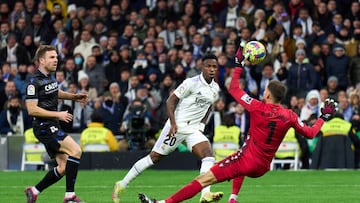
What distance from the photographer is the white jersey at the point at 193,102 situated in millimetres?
16484

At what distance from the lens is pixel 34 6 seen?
1289 inches

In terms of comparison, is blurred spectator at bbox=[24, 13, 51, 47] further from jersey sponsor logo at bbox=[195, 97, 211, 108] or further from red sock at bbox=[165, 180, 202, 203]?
red sock at bbox=[165, 180, 202, 203]

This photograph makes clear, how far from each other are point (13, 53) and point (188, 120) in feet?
48.5

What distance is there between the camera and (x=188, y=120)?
16531 mm

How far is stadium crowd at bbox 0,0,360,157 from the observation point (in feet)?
90.8

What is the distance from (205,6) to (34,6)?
5.29 metres

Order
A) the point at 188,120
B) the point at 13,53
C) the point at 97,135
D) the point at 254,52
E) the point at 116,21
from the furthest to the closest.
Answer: the point at 116,21 < the point at 13,53 < the point at 97,135 < the point at 188,120 < the point at 254,52

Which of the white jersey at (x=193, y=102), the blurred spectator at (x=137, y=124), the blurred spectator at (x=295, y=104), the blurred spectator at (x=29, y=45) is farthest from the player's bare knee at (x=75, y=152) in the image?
the blurred spectator at (x=29, y=45)

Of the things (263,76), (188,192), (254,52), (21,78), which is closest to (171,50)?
(263,76)

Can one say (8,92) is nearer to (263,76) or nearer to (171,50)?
(171,50)

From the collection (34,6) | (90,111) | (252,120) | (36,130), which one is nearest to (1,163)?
(90,111)

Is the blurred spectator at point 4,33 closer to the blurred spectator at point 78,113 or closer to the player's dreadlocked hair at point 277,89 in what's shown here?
the blurred spectator at point 78,113

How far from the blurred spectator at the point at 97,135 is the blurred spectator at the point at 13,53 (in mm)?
4969

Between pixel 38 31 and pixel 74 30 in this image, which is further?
pixel 38 31
